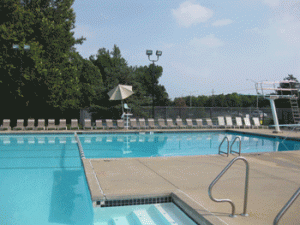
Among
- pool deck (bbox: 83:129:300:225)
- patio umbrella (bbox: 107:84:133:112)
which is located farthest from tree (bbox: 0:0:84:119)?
pool deck (bbox: 83:129:300:225)

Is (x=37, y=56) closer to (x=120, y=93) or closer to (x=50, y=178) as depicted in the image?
(x=120, y=93)

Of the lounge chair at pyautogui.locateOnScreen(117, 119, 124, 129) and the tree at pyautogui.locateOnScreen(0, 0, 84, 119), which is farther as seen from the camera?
the lounge chair at pyautogui.locateOnScreen(117, 119, 124, 129)

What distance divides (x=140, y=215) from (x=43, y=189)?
2733mm

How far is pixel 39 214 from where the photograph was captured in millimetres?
4594

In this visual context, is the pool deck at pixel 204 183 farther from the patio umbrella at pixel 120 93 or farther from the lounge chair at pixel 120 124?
the lounge chair at pixel 120 124

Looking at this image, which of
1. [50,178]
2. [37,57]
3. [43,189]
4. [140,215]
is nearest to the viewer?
[140,215]

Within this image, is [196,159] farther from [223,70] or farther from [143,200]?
[223,70]

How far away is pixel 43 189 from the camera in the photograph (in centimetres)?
589

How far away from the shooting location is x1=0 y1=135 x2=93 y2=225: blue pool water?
452cm

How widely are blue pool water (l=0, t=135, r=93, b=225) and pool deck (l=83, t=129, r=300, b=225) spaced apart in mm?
483

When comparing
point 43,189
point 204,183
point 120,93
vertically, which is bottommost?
point 43,189

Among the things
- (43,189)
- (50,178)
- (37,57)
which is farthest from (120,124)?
(43,189)

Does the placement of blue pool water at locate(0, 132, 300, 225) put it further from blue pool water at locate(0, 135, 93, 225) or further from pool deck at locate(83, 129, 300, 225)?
pool deck at locate(83, 129, 300, 225)

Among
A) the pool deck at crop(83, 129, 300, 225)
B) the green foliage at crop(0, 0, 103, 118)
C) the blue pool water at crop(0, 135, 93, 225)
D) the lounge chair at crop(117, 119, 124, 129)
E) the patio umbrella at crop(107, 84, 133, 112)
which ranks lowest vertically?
the blue pool water at crop(0, 135, 93, 225)
